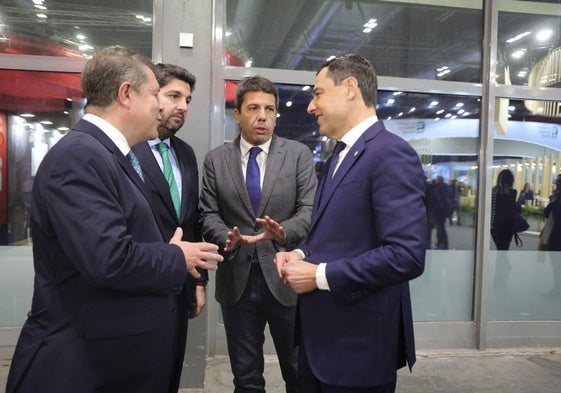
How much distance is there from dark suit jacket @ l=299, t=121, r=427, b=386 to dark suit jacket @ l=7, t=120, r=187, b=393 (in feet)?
1.78

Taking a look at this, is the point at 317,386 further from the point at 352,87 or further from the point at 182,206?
the point at 352,87

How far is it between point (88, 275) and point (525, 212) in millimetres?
4378

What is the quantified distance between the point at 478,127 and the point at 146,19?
3189mm

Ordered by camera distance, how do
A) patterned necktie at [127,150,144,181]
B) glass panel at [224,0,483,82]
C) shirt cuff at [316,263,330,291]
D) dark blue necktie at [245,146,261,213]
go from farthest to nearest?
glass panel at [224,0,483,82] < dark blue necktie at [245,146,261,213] < patterned necktie at [127,150,144,181] < shirt cuff at [316,263,330,291]

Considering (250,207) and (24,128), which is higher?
(24,128)

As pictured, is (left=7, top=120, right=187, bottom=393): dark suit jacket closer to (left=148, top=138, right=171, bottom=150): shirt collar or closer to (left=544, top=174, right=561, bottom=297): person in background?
(left=148, top=138, right=171, bottom=150): shirt collar

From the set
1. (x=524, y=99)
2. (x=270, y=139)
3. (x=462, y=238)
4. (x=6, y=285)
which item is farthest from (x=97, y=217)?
(x=524, y=99)

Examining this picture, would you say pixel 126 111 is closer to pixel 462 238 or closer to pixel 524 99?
pixel 462 238

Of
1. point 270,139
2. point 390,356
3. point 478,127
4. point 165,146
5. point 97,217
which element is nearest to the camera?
point 97,217

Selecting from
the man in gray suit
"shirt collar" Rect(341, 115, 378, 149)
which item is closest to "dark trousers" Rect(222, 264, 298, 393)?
the man in gray suit

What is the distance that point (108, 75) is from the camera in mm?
1428

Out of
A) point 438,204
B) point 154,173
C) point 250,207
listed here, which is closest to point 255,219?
point 250,207

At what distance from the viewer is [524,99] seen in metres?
4.34

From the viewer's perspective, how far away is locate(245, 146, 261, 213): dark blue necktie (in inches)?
94.2
